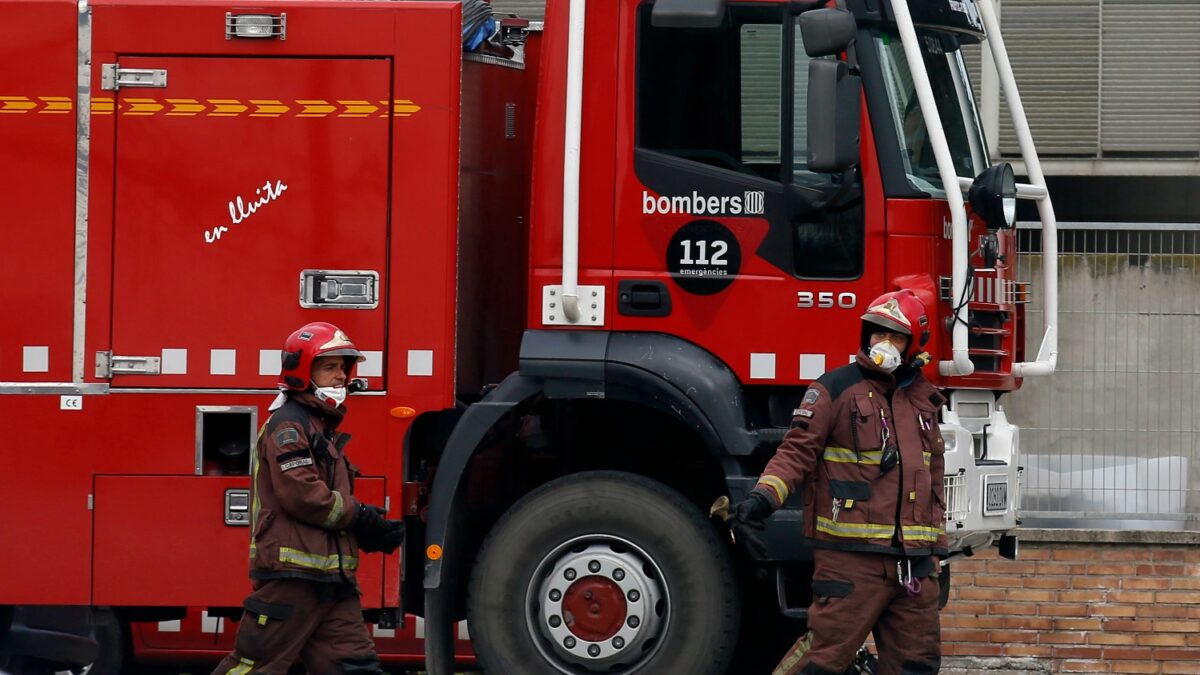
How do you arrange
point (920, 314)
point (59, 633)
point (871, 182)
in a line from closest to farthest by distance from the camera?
point (920, 314)
point (871, 182)
point (59, 633)

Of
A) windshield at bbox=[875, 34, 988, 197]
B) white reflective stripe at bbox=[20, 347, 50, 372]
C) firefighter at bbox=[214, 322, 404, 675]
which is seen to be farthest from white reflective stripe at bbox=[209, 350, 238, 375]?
windshield at bbox=[875, 34, 988, 197]

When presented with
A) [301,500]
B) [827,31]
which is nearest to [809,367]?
[827,31]

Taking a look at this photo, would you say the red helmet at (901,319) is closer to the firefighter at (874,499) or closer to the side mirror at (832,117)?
the firefighter at (874,499)

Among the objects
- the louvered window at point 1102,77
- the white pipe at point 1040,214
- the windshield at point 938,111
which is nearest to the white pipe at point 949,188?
the windshield at point 938,111

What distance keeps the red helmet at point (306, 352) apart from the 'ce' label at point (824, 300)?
181 centimetres

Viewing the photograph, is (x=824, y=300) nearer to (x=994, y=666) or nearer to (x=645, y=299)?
(x=645, y=299)

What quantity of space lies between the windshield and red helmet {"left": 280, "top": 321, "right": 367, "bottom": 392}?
7.49 ft

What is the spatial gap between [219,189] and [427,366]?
1.08m

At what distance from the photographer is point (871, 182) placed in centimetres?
660

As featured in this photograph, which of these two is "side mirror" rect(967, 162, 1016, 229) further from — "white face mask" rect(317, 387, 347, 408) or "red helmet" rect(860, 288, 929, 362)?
"white face mask" rect(317, 387, 347, 408)

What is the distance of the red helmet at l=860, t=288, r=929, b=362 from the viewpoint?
19.8 feet

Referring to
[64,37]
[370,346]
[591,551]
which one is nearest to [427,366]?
[370,346]

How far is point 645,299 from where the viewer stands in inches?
266

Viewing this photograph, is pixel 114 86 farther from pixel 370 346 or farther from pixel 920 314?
pixel 920 314
